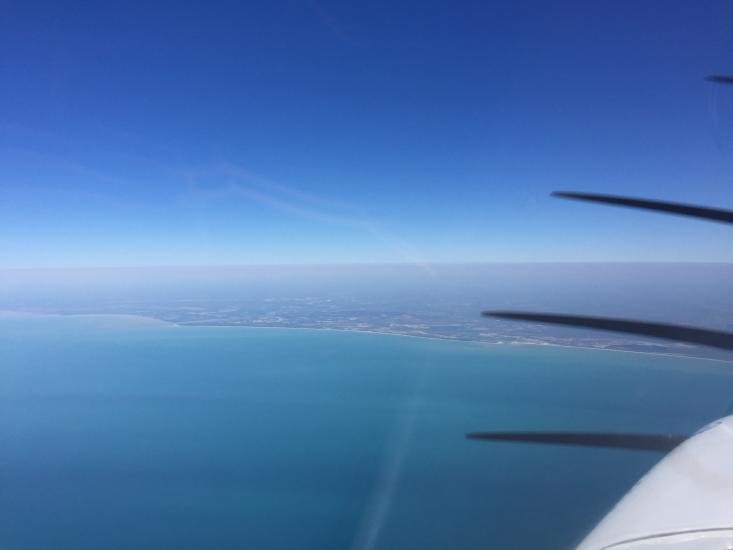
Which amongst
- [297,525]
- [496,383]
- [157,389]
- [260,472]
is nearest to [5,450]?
[157,389]

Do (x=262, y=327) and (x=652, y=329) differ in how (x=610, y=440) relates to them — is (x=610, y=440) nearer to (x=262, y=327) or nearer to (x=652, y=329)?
(x=652, y=329)

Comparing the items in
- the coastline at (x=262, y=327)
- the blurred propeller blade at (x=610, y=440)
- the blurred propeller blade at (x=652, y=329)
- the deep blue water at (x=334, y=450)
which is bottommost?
the deep blue water at (x=334, y=450)

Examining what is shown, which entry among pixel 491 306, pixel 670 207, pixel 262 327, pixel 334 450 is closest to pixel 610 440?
pixel 670 207

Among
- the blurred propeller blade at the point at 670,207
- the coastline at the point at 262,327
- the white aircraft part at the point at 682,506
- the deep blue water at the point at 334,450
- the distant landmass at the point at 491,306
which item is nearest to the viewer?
the white aircraft part at the point at 682,506

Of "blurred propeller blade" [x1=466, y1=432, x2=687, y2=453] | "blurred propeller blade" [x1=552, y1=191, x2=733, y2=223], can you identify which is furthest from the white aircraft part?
"blurred propeller blade" [x1=552, y1=191, x2=733, y2=223]

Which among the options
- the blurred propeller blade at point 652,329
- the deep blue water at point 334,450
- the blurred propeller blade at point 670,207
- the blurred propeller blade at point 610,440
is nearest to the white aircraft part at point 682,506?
the blurred propeller blade at point 610,440

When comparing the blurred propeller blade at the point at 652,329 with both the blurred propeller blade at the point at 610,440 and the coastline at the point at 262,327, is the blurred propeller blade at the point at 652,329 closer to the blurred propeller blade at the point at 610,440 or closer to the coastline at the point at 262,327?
the blurred propeller blade at the point at 610,440
